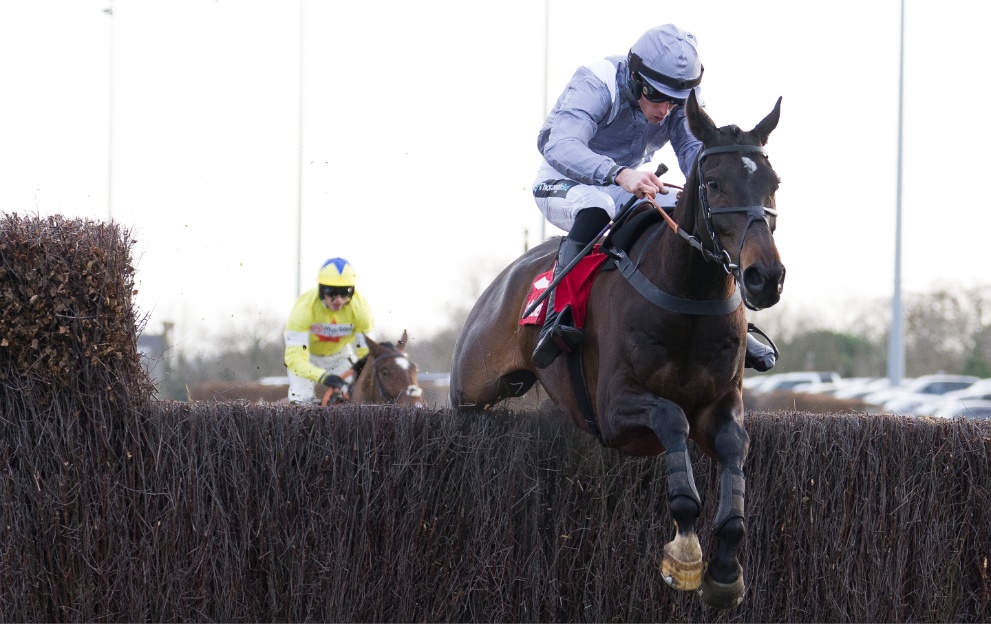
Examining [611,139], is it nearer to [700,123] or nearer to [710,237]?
[700,123]

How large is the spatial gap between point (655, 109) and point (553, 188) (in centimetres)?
82

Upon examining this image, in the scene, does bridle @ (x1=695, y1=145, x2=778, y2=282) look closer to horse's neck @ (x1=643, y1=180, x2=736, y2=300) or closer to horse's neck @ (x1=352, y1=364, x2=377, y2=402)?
horse's neck @ (x1=643, y1=180, x2=736, y2=300)

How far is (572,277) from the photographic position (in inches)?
235

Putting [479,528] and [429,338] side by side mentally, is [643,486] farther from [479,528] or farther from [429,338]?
[429,338]

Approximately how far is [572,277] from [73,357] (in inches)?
100

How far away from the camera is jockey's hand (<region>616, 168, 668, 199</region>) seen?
5.39 meters

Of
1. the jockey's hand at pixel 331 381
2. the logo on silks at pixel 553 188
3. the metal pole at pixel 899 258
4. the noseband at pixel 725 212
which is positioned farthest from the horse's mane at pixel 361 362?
the metal pole at pixel 899 258

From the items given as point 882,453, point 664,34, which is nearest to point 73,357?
point 664,34

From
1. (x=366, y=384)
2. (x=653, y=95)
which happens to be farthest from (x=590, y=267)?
(x=366, y=384)

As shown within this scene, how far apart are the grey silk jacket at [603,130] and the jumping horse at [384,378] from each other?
3.60 meters

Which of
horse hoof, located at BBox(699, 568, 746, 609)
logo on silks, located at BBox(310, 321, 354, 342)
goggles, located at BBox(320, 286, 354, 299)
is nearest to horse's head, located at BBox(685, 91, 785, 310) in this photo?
horse hoof, located at BBox(699, 568, 746, 609)

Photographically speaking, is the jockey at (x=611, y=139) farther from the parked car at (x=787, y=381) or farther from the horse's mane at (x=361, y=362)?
the parked car at (x=787, y=381)

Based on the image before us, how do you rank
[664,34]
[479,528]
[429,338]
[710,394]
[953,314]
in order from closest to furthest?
[710,394], [664,34], [479,528], [429,338], [953,314]

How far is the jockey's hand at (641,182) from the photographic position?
5.39m
